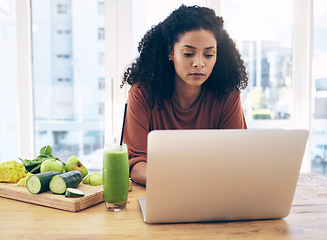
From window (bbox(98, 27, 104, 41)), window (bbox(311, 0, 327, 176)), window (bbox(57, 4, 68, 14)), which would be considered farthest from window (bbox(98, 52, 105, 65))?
window (bbox(311, 0, 327, 176))

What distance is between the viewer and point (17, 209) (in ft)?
3.09

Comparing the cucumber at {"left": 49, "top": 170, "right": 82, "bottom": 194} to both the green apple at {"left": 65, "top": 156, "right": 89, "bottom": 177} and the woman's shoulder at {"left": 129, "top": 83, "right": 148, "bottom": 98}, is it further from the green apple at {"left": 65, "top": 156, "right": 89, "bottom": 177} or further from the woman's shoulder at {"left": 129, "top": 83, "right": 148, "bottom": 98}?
the woman's shoulder at {"left": 129, "top": 83, "right": 148, "bottom": 98}

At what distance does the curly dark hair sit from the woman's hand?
1.30ft

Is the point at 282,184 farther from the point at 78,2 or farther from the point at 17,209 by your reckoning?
the point at 78,2

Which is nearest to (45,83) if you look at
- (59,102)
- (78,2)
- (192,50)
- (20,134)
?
(59,102)

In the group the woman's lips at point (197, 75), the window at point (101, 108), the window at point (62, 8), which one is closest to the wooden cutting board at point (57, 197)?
the woman's lips at point (197, 75)

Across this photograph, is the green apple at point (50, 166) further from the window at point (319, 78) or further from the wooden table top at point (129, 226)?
the window at point (319, 78)

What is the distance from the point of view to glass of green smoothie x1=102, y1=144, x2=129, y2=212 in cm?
91

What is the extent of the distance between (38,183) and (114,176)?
0.86 ft

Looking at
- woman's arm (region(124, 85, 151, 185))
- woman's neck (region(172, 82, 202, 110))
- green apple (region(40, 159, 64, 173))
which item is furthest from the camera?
woman's neck (region(172, 82, 202, 110))

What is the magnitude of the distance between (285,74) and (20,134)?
2580 millimetres

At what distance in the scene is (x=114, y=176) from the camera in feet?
2.98

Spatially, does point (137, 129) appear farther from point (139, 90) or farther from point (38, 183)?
point (38, 183)

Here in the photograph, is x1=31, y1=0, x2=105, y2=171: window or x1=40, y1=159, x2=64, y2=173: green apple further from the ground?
x1=31, y1=0, x2=105, y2=171: window
